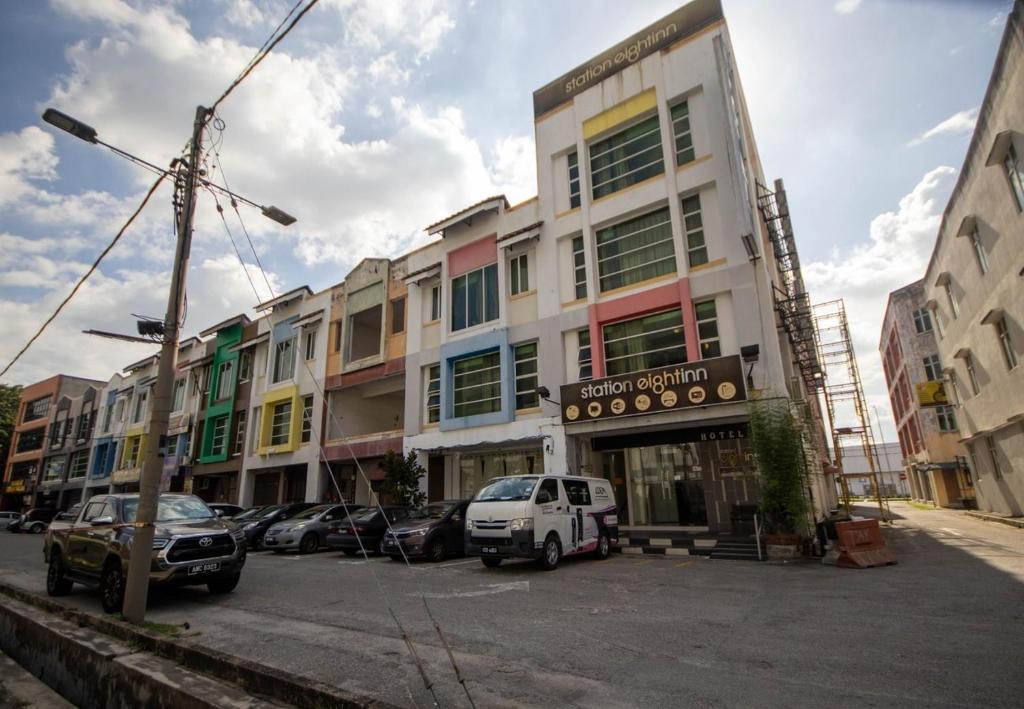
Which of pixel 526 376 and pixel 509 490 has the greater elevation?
pixel 526 376

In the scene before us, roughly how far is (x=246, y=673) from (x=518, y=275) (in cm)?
1761

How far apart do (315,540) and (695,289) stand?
14225 mm

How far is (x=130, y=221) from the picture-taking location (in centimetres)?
1007

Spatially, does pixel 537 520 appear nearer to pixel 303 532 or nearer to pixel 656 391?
pixel 656 391

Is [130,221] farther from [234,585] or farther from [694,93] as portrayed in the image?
[694,93]

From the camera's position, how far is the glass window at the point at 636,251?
1741 cm

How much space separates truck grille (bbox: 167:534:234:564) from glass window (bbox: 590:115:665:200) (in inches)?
621

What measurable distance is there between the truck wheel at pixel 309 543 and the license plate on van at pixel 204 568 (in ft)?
26.8

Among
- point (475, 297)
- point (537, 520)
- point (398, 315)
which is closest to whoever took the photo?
point (537, 520)

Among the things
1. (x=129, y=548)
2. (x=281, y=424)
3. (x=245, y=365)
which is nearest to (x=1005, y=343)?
(x=129, y=548)

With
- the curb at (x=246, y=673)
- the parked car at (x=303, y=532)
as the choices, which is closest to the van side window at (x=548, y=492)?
the curb at (x=246, y=673)

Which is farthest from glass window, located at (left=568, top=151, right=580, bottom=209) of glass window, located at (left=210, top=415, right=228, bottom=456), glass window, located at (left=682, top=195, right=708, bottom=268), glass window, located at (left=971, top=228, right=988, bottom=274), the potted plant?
glass window, located at (left=210, top=415, right=228, bottom=456)

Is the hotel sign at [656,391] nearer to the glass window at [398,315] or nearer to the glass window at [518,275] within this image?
the glass window at [518,275]

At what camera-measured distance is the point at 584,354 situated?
1844 centimetres
